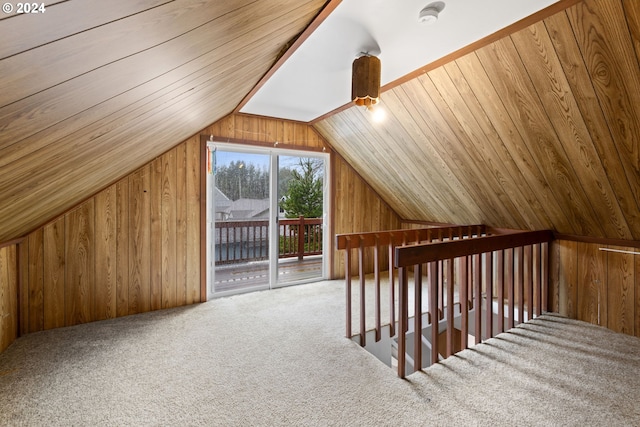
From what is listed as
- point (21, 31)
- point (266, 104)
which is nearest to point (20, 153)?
point (21, 31)

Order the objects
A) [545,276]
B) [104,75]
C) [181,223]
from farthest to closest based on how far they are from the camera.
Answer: [181,223]
[545,276]
[104,75]

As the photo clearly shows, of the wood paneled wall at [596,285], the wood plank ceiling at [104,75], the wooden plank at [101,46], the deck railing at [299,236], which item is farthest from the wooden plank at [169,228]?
the wood paneled wall at [596,285]

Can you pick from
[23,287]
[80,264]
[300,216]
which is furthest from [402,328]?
[300,216]

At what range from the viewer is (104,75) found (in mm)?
994

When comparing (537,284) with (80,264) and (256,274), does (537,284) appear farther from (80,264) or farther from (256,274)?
(80,264)

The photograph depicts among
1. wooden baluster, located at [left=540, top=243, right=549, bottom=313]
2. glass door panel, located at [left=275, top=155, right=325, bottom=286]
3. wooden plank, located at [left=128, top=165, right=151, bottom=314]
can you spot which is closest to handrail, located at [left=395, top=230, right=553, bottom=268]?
wooden baluster, located at [left=540, top=243, right=549, bottom=313]

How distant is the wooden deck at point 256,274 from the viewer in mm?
4031

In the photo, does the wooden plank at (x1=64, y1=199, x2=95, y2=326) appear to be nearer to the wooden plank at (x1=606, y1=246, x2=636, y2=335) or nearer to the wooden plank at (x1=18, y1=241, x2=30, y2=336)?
the wooden plank at (x1=18, y1=241, x2=30, y2=336)

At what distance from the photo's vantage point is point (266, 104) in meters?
3.37

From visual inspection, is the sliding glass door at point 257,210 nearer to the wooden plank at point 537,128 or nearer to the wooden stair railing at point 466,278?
the wooden stair railing at point 466,278

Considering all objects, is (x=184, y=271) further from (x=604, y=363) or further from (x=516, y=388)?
(x=604, y=363)

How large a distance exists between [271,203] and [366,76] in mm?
2271

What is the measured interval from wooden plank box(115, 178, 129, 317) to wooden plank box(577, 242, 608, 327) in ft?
15.0

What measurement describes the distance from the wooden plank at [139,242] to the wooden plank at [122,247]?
0.12ft
